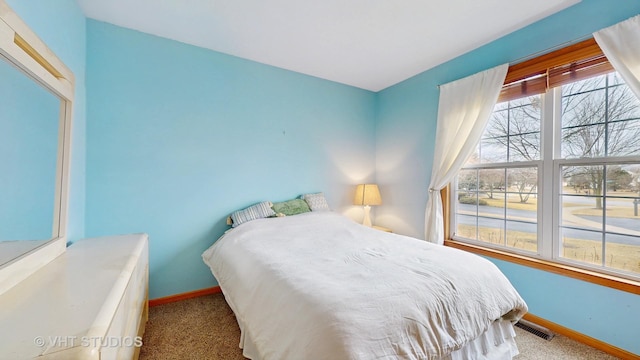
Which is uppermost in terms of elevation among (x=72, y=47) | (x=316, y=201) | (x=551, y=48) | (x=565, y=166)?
(x=551, y=48)

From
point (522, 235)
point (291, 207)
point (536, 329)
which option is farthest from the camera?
point (291, 207)

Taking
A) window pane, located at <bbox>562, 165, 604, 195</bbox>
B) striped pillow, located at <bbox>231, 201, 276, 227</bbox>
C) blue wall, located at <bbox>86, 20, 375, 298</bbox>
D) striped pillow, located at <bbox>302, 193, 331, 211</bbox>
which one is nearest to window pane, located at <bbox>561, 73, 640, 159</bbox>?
window pane, located at <bbox>562, 165, 604, 195</bbox>

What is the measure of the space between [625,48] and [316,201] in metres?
2.67

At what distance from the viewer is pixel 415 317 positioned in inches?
42.0

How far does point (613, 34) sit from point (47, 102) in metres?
3.46

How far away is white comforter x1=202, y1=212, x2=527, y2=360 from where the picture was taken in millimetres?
972

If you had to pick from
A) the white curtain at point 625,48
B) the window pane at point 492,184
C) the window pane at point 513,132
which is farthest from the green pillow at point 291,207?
the white curtain at point 625,48

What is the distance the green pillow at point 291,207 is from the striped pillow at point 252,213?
0.10 metres

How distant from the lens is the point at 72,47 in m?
1.70

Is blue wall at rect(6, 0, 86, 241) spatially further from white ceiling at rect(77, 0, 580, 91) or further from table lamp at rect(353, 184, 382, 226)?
table lamp at rect(353, 184, 382, 226)

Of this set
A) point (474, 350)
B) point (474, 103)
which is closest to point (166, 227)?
point (474, 350)

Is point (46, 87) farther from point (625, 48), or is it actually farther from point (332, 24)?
point (625, 48)

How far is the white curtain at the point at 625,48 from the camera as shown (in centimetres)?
154

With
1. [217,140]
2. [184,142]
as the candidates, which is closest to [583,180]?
[217,140]
